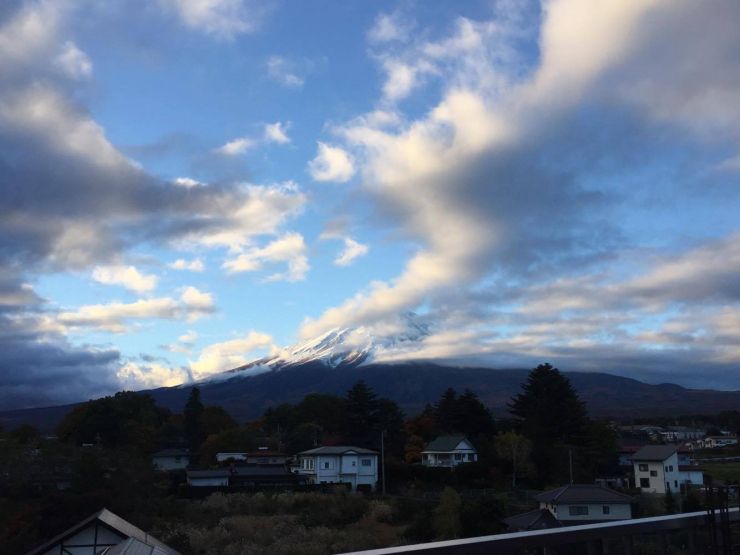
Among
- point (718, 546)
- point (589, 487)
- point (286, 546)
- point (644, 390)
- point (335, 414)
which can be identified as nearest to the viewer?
point (718, 546)

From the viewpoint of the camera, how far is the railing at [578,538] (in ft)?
8.03

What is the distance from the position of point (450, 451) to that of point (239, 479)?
1410cm

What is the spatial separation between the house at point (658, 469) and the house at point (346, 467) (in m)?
16.2

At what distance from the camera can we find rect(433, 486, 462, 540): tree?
996 inches

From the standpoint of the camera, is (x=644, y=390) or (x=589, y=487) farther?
(x=644, y=390)

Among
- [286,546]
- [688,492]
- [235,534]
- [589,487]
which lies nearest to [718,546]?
[286,546]

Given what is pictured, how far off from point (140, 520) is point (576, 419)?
2917 centimetres

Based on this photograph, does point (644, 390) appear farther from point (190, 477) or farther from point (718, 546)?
point (718, 546)

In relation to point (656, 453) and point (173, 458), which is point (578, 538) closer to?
point (656, 453)

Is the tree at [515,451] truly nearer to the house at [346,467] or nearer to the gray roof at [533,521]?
the house at [346,467]

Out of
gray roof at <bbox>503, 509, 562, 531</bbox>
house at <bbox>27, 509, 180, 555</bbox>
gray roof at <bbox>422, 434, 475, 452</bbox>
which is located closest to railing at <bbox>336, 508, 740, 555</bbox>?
house at <bbox>27, 509, 180, 555</bbox>

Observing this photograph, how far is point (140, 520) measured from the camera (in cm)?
2834

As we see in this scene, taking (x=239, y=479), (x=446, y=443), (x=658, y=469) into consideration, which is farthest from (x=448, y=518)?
(x=446, y=443)

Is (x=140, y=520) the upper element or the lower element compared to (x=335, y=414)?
lower
